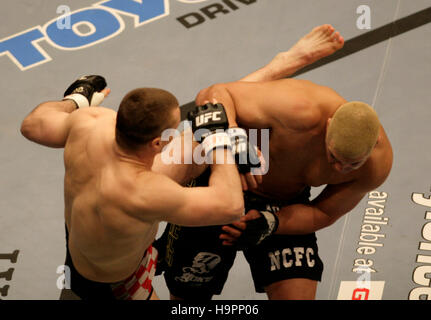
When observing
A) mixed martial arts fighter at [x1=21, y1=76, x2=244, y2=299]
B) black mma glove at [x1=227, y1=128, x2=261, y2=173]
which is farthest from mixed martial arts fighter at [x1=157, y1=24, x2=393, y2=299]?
mixed martial arts fighter at [x1=21, y1=76, x2=244, y2=299]

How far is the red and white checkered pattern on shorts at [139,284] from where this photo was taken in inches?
128

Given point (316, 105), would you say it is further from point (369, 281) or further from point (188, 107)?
point (188, 107)

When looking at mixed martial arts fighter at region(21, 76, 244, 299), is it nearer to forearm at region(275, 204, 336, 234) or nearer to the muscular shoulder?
the muscular shoulder

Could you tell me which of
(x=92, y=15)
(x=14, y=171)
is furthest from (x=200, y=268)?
(x=92, y=15)

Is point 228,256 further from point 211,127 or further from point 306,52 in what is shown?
point 306,52

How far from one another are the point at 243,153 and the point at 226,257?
36.1 inches

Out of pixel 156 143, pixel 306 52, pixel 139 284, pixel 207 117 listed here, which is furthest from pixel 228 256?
pixel 306 52

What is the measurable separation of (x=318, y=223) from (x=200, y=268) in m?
0.69

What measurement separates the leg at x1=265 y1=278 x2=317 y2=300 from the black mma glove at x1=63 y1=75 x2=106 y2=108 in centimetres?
137

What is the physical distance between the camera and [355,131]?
3006 mm

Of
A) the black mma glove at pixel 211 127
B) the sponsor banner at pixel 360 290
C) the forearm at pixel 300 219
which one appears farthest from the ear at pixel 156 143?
the sponsor banner at pixel 360 290

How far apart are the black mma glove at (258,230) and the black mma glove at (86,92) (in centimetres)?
101

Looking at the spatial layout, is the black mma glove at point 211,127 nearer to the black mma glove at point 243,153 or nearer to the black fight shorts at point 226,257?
the black mma glove at point 243,153

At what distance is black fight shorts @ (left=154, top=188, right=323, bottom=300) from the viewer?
360cm
